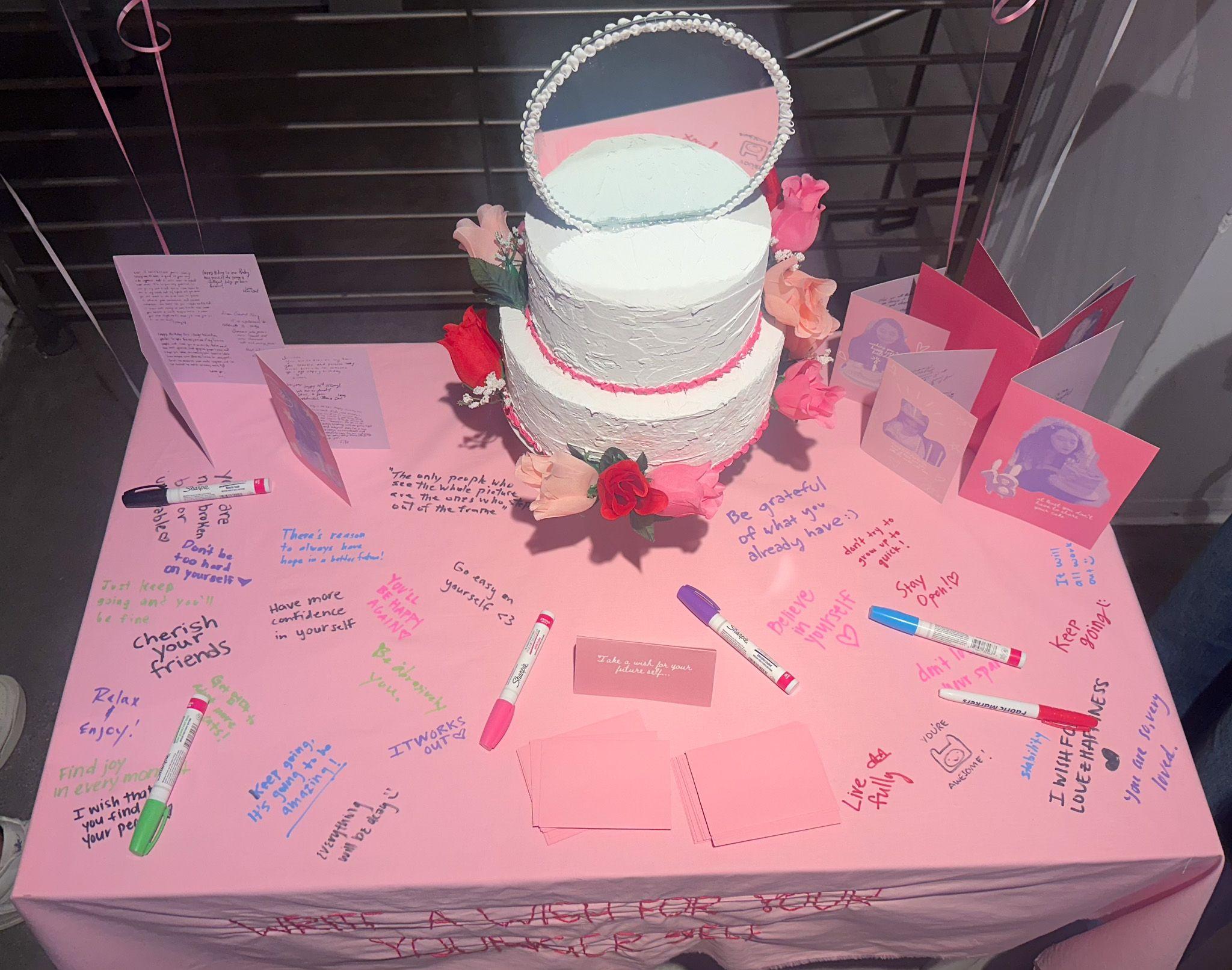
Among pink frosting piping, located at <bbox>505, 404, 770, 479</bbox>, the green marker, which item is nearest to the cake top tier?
pink frosting piping, located at <bbox>505, 404, 770, 479</bbox>

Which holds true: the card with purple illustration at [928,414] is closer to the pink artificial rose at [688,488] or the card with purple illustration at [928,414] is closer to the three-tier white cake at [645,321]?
the three-tier white cake at [645,321]

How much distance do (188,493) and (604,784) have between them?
2.40 ft

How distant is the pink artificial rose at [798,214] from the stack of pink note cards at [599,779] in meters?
0.64

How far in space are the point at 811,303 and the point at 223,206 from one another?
74.6 inches

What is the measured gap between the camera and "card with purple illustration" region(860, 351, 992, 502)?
116 cm

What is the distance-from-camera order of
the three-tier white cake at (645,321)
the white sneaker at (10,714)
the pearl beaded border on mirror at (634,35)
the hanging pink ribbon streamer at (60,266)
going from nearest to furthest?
1. the pearl beaded border on mirror at (634,35)
2. the three-tier white cake at (645,321)
3. the hanging pink ribbon streamer at (60,266)
4. the white sneaker at (10,714)

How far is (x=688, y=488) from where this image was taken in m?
1.03

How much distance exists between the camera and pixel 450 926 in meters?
1.06

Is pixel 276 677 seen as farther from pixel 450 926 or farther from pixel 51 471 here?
pixel 51 471

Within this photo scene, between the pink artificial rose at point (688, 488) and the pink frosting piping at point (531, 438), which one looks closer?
the pink artificial rose at point (688, 488)

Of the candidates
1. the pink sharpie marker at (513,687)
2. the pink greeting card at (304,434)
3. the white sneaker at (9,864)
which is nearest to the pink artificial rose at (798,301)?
the pink sharpie marker at (513,687)

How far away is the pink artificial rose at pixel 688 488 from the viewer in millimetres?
1032

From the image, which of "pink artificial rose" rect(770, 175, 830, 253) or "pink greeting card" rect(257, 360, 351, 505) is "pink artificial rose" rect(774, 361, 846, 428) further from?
"pink greeting card" rect(257, 360, 351, 505)

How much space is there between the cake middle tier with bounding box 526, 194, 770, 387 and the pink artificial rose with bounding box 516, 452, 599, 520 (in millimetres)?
111
